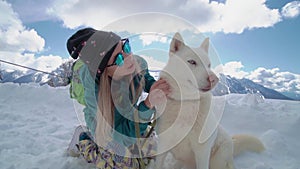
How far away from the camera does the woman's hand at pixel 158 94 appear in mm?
1730

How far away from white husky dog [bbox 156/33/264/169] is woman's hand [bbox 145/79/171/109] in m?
0.07

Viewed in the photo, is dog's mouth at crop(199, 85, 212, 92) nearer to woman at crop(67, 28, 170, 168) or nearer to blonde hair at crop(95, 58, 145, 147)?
woman at crop(67, 28, 170, 168)

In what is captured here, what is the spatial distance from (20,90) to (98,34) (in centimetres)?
574

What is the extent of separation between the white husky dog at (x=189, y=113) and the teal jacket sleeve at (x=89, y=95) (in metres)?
0.54

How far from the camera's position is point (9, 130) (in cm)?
336

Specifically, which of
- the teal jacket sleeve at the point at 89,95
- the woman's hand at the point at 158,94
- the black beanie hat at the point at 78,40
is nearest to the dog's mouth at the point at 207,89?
the woman's hand at the point at 158,94

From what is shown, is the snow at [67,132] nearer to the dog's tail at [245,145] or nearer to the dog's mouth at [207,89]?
the dog's tail at [245,145]

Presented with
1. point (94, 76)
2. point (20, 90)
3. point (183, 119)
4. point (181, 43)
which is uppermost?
point (20, 90)

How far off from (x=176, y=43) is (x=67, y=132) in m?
2.34

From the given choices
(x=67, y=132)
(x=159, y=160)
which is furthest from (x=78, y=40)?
(x=67, y=132)

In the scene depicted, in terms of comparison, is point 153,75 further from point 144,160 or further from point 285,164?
point 285,164

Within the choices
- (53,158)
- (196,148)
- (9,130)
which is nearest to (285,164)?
(196,148)

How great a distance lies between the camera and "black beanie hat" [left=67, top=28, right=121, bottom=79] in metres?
1.64

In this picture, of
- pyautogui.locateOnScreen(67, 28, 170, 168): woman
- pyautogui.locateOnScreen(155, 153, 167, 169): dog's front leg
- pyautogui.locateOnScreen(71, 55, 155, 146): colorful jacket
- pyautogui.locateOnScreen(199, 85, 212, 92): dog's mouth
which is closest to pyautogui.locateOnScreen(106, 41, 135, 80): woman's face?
pyautogui.locateOnScreen(67, 28, 170, 168): woman
